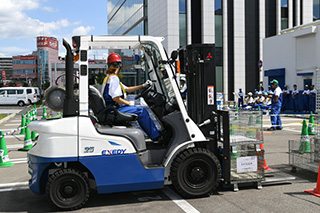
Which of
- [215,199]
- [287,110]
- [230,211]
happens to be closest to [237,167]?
[215,199]

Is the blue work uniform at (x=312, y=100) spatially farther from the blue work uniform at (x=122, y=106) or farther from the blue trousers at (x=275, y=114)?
the blue work uniform at (x=122, y=106)

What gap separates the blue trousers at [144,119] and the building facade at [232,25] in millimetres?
28915

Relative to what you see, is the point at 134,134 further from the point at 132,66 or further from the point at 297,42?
the point at 297,42

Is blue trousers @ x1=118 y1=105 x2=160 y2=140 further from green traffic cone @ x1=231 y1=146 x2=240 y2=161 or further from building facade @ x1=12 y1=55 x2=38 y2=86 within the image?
building facade @ x1=12 y1=55 x2=38 y2=86

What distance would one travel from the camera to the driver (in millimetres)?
5155

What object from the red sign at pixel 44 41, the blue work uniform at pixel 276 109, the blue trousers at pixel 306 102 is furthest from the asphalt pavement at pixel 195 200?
the red sign at pixel 44 41

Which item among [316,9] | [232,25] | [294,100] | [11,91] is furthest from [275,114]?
[316,9]

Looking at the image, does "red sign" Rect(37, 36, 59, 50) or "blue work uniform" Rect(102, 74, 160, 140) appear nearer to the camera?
"blue work uniform" Rect(102, 74, 160, 140)

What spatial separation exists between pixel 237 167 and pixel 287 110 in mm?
19232

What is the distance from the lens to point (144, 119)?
5.33 meters

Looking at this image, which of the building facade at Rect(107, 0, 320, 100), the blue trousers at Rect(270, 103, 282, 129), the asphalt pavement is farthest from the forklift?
the building facade at Rect(107, 0, 320, 100)

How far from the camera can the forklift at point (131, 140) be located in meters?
4.76

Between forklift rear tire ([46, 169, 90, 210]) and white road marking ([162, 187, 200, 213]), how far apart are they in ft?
4.38

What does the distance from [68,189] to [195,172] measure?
189 centimetres
